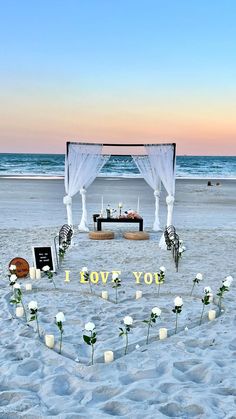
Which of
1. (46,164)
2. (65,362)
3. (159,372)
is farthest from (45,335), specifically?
(46,164)

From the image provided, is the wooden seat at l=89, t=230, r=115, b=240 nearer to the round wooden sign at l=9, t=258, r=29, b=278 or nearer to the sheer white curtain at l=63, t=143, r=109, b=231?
the sheer white curtain at l=63, t=143, r=109, b=231

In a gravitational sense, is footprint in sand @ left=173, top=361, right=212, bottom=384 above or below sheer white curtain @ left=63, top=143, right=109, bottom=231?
below

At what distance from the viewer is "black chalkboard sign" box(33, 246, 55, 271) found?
854cm

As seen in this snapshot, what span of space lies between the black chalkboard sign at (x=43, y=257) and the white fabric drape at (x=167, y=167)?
421cm

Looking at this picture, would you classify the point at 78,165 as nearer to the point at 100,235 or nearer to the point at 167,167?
the point at 100,235

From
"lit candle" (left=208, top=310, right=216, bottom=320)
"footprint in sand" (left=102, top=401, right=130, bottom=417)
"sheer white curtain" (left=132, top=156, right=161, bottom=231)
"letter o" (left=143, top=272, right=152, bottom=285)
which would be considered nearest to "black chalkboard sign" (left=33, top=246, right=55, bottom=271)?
"letter o" (left=143, top=272, right=152, bottom=285)

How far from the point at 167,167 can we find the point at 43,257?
478 centimetres

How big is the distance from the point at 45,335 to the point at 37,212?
14.1m

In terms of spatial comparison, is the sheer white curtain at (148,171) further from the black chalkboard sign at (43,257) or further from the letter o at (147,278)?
the black chalkboard sign at (43,257)

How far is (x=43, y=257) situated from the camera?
8.59 metres

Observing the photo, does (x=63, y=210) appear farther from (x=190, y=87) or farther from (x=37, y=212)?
(x=190, y=87)

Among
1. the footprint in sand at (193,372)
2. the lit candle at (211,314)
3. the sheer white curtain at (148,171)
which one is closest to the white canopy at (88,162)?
the sheer white curtain at (148,171)

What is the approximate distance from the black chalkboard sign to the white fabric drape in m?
4.21

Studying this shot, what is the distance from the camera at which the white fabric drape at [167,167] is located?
11898 mm
